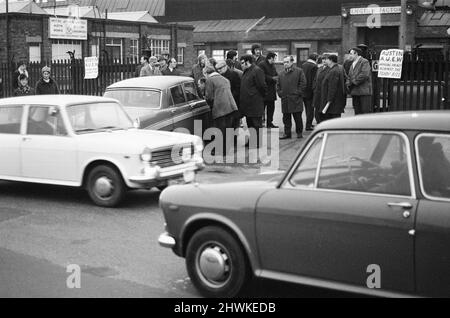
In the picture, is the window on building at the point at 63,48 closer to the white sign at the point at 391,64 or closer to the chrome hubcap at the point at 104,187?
the white sign at the point at 391,64

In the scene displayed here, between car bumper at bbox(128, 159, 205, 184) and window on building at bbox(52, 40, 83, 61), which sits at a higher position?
window on building at bbox(52, 40, 83, 61)

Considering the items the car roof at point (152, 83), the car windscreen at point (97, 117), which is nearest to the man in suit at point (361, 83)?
the car roof at point (152, 83)

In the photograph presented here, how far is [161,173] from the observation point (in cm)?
898

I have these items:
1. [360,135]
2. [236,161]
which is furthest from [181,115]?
[360,135]

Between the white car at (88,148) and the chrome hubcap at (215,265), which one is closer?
the chrome hubcap at (215,265)

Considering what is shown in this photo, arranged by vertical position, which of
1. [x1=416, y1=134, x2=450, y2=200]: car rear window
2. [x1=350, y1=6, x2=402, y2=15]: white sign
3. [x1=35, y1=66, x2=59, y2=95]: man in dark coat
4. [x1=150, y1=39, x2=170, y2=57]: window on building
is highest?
[x1=350, y1=6, x2=402, y2=15]: white sign

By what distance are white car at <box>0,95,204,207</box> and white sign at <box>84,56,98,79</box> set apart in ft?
29.7

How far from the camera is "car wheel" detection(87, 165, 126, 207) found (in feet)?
29.4

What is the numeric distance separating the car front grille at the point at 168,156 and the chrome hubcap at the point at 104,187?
0.66 metres

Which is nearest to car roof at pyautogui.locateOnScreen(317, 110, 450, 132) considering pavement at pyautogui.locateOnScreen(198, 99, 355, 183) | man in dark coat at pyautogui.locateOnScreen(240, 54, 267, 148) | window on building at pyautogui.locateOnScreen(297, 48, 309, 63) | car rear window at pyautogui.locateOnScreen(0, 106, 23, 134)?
pavement at pyautogui.locateOnScreen(198, 99, 355, 183)

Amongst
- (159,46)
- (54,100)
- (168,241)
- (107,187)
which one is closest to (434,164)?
(168,241)

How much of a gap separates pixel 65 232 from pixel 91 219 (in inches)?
27.5

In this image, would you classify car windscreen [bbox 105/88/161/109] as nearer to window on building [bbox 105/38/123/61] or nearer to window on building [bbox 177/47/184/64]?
window on building [bbox 105/38/123/61]

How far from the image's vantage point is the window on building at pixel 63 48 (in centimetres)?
3431
